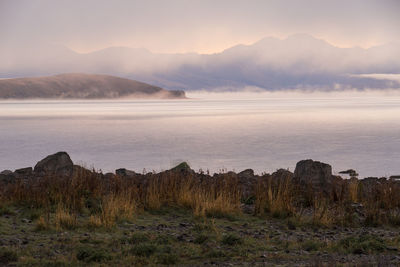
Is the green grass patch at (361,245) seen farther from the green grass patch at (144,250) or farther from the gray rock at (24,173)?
the gray rock at (24,173)

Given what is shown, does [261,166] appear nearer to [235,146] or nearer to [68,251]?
[235,146]

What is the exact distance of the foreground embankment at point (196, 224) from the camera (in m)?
8.26

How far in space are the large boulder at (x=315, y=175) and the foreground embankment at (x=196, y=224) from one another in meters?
0.03

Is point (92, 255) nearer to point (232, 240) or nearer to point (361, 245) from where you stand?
point (232, 240)

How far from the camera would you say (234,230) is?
415 inches

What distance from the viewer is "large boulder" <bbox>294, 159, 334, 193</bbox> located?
14.5 m

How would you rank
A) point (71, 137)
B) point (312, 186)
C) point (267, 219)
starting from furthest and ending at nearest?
point (71, 137) → point (312, 186) → point (267, 219)

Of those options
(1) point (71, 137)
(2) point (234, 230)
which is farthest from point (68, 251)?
(1) point (71, 137)

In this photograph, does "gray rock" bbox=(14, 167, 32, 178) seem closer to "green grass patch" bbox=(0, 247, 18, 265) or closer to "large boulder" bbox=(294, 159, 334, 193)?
"large boulder" bbox=(294, 159, 334, 193)

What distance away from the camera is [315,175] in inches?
584

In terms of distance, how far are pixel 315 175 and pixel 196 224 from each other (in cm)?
558

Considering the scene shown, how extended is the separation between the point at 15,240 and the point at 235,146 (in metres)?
33.3

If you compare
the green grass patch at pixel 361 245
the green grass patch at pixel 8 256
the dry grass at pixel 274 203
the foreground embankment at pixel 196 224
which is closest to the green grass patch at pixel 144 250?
the foreground embankment at pixel 196 224

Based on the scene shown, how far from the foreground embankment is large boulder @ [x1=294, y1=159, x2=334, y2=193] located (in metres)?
0.03
